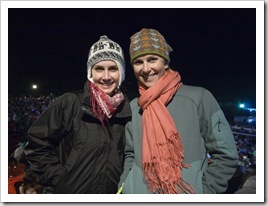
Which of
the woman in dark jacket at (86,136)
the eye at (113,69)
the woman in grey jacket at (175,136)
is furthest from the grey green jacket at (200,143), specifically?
the eye at (113,69)

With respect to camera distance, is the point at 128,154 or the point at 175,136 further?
the point at 128,154

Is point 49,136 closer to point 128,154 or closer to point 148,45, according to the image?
point 128,154

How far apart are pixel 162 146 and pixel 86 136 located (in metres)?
0.58

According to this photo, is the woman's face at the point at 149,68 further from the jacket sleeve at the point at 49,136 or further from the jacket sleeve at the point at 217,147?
the jacket sleeve at the point at 49,136

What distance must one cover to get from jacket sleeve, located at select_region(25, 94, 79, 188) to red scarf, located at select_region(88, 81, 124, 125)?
0.50 ft

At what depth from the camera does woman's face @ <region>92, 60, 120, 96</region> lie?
6.48 feet

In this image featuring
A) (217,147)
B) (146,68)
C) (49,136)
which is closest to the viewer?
(217,147)

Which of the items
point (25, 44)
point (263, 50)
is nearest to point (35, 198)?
point (263, 50)

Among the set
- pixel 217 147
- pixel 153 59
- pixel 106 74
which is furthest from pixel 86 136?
pixel 217 147

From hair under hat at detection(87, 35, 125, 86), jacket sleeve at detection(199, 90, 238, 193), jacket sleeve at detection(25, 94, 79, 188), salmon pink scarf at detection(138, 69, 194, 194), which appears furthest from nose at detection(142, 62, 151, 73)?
jacket sleeve at detection(25, 94, 79, 188)

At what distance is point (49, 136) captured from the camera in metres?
1.92

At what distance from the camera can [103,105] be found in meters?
1.94

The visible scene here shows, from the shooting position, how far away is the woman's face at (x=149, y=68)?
1.84m

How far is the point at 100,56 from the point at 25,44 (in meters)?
2.89
